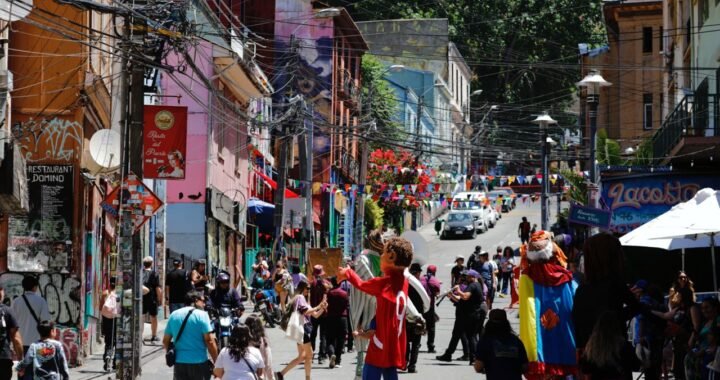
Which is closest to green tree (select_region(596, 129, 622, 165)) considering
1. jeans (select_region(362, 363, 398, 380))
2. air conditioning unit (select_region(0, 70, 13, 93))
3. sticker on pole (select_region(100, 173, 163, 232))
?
sticker on pole (select_region(100, 173, 163, 232))

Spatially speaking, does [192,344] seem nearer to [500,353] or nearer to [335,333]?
[500,353]

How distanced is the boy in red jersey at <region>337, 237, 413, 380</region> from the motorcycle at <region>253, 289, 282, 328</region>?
641 inches

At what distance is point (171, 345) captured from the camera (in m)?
15.2

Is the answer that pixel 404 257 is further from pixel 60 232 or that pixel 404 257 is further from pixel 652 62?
pixel 652 62

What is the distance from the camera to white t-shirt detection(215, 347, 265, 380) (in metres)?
13.7

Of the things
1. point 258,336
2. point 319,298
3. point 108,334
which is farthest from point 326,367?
point 258,336

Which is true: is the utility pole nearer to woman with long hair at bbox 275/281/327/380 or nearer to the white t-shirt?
woman with long hair at bbox 275/281/327/380

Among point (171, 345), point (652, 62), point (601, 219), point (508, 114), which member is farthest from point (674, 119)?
point (508, 114)

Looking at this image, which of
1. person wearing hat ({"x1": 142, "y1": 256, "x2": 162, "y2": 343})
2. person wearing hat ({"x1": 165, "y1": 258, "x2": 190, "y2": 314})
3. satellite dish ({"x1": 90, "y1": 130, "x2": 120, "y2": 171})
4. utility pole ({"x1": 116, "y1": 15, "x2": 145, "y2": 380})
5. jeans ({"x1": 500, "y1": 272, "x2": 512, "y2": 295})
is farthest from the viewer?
jeans ({"x1": 500, "y1": 272, "x2": 512, "y2": 295})

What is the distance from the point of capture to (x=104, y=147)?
23.9 meters

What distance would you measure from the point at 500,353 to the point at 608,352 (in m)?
1.98

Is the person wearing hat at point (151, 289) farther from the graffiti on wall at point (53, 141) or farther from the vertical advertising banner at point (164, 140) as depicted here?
the graffiti on wall at point (53, 141)

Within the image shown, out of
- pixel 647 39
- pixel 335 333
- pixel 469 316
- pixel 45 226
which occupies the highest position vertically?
pixel 647 39

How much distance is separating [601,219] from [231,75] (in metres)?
16.6
